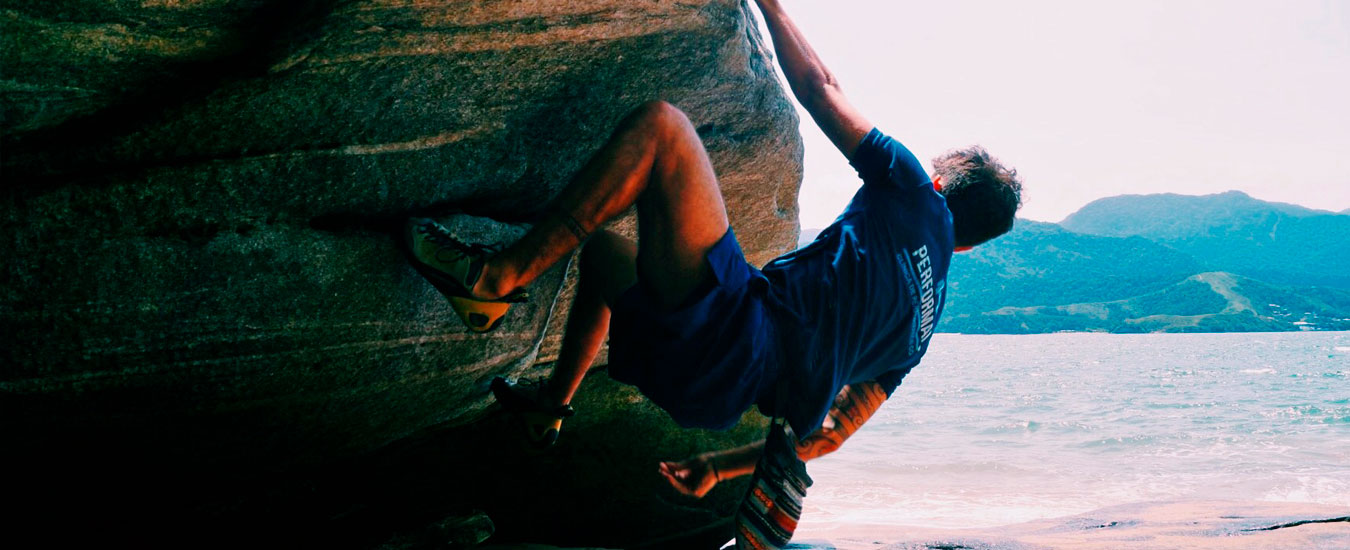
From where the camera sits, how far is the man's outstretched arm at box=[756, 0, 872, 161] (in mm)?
3670

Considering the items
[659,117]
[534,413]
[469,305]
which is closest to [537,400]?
[534,413]

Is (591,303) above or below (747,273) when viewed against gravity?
below

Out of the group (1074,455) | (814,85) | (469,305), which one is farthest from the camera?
(1074,455)

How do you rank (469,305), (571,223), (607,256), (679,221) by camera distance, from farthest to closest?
(607,256) < (469,305) < (571,223) < (679,221)

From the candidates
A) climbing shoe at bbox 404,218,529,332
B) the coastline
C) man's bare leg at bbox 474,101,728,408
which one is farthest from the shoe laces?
the coastline

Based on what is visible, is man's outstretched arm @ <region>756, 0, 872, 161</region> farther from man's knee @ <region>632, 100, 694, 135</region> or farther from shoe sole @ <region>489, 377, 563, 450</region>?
shoe sole @ <region>489, 377, 563, 450</region>

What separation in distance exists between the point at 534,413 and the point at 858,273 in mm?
1951

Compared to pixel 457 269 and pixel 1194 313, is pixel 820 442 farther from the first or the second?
pixel 1194 313

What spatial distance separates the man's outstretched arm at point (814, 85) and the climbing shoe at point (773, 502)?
147cm

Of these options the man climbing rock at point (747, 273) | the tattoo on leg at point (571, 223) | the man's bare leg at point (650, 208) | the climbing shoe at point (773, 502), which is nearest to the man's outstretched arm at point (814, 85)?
the man climbing rock at point (747, 273)

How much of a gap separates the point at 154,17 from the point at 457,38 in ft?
4.04

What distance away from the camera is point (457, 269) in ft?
10.9

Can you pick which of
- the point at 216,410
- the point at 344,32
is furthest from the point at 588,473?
the point at 344,32

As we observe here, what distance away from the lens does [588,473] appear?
6871 mm
